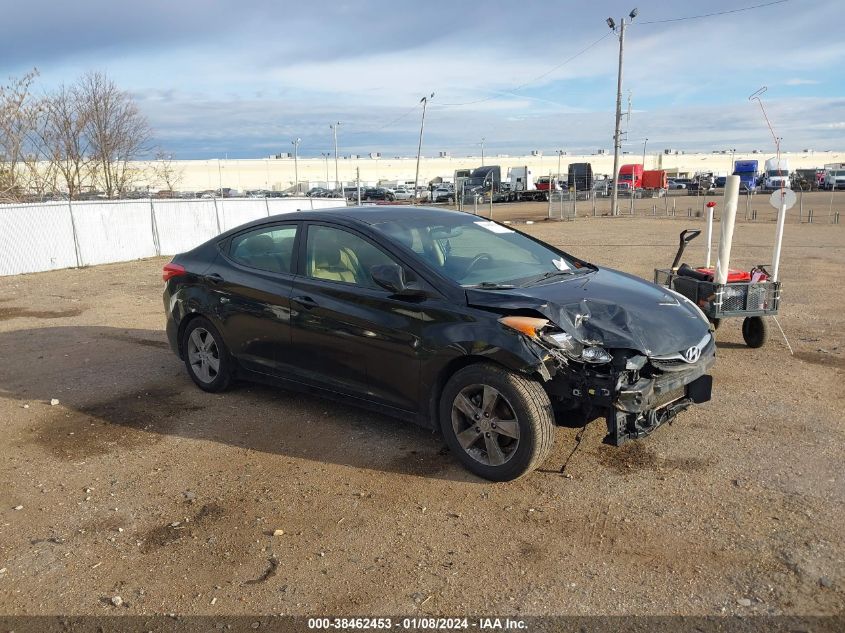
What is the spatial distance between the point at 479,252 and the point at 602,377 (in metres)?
1.52

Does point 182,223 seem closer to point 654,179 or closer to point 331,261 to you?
point 331,261

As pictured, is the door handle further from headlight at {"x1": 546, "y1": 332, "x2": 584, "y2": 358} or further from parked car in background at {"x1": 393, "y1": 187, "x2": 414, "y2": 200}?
parked car in background at {"x1": 393, "y1": 187, "x2": 414, "y2": 200}

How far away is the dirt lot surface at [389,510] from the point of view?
305cm

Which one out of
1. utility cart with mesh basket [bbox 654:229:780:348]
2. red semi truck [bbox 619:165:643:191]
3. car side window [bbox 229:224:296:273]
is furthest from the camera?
red semi truck [bbox 619:165:643:191]

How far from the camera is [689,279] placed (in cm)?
691

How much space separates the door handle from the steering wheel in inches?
45.1

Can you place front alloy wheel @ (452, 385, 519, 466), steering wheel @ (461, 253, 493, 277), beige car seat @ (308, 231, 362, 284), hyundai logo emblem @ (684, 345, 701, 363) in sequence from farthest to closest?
beige car seat @ (308, 231, 362, 284), steering wheel @ (461, 253, 493, 277), hyundai logo emblem @ (684, 345, 701, 363), front alloy wheel @ (452, 385, 519, 466)

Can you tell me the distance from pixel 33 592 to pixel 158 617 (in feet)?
2.29

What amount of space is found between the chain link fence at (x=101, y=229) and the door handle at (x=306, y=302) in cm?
1270

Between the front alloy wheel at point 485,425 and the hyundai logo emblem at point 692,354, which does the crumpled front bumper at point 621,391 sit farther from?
the front alloy wheel at point 485,425

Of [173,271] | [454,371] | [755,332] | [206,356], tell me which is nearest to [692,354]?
[454,371]

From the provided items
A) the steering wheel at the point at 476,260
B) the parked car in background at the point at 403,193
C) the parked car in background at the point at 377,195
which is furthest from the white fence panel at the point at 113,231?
the parked car in background at the point at 403,193

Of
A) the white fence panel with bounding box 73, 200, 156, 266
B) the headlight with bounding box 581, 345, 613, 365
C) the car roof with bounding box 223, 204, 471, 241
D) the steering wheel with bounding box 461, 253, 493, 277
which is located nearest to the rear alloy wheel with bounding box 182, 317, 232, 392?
the car roof with bounding box 223, 204, 471, 241

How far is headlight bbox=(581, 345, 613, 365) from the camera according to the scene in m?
3.80
